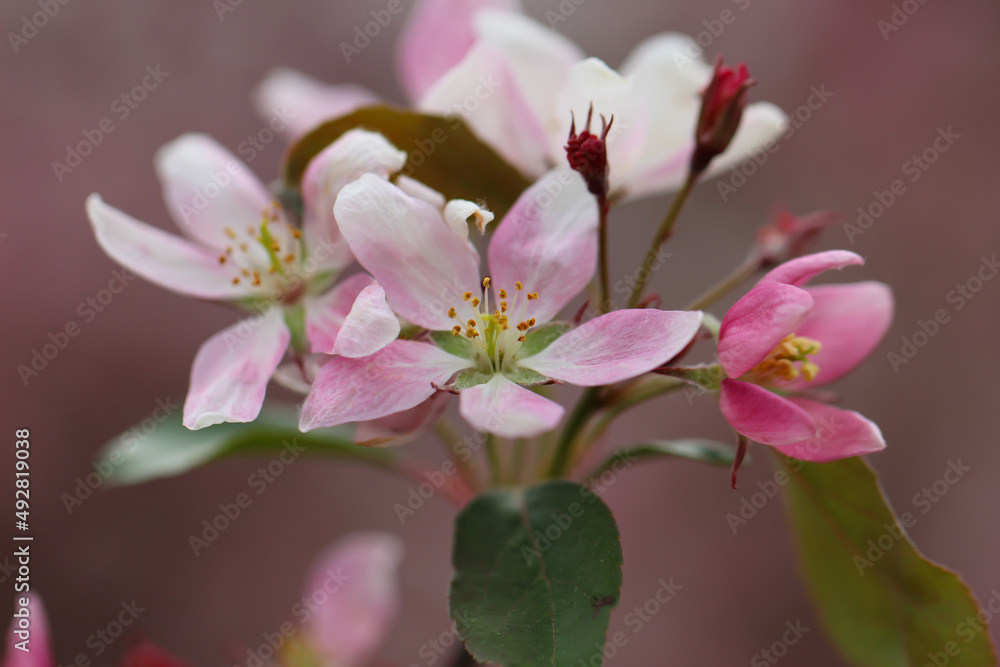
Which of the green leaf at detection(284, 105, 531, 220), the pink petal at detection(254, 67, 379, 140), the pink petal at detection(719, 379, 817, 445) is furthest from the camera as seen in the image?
the pink petal at detection(254, 67, 379, 140)

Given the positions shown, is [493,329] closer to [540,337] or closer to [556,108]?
[540,337]

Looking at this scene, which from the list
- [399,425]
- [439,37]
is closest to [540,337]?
[399,425]

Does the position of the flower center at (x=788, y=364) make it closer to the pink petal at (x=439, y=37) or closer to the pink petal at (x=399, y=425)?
the pink petal at (x=399, y=425)

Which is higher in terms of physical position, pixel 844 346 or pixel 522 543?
pixel 844 346

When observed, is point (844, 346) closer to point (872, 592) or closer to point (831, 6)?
point (872, 592)

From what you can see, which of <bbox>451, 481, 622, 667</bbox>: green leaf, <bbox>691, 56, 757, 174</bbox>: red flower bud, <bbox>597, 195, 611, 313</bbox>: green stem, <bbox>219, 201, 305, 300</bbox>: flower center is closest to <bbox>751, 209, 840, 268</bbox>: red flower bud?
<bbox>691, 56, 757, 174</bbox>: red flower bud

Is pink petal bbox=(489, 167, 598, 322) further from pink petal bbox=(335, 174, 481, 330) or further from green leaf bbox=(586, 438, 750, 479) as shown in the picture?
green leaf bbox=(586, 438, 750, 479)

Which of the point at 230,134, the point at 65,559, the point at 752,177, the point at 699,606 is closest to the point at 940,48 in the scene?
the point at 752,177
